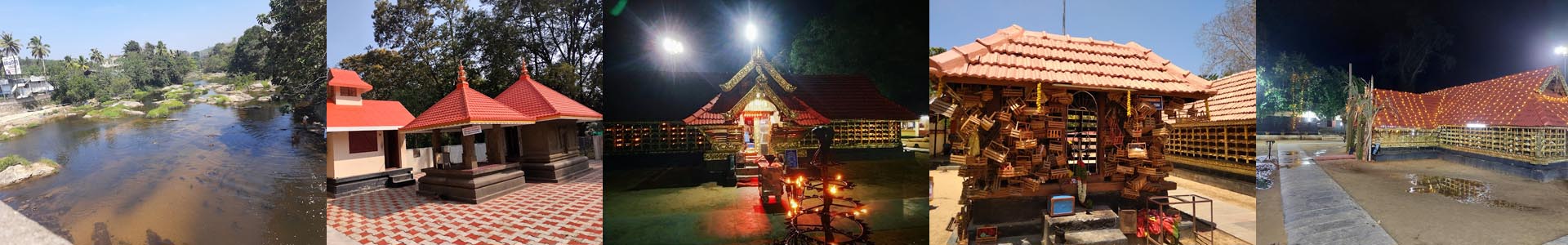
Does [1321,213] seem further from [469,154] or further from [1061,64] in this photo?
[469,154]

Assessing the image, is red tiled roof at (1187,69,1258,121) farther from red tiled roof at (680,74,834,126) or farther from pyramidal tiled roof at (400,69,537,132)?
pyramidal tiled roof at (400,69,537,132)

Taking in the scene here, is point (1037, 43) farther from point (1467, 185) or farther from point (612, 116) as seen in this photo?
point (1467, 185)

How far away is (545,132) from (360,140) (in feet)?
3.34

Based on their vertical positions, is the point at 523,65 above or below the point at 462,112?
above

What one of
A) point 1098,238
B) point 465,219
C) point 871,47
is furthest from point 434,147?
point 1098,238

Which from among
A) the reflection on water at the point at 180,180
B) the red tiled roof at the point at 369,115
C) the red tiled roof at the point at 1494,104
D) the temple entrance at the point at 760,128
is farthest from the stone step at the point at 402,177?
the red tiled roof at the point at 1494,104

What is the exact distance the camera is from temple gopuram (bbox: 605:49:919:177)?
9.15ft

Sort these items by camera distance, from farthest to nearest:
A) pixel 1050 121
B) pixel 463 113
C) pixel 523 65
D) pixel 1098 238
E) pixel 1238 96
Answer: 1. pixel 1238 96
2. pixel 1098 238
3. pixel 1050 121
4. pixel 523 65
5. pixel 463 113

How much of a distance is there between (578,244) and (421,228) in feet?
2.75

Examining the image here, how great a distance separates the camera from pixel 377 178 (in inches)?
104

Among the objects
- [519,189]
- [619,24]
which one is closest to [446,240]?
[519,189]

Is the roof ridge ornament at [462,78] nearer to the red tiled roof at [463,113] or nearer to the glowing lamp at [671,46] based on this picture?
the red tiled roof at [463,113]

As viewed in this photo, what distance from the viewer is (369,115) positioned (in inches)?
98.7

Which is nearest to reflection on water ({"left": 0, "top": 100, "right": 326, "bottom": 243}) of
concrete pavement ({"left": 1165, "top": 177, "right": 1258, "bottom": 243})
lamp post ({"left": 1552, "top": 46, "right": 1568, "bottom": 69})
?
concrete pavement ({"left": 1165, "top": 177, "right": 1258, "bottom": 243})
